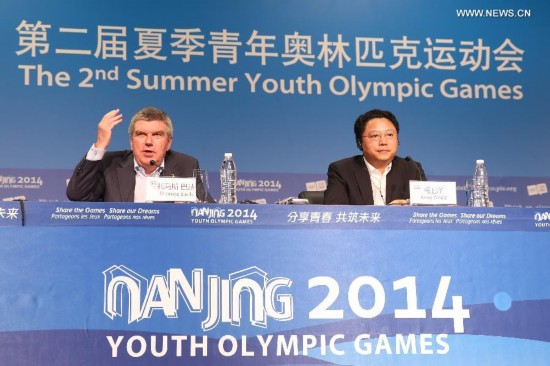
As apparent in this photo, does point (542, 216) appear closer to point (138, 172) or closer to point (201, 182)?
point (201, 182)

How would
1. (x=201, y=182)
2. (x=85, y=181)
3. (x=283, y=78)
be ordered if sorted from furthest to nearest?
(x=283, y=78) → (x=85, y=181) → (x=201, y=182)

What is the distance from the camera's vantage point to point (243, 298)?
7.39 feet

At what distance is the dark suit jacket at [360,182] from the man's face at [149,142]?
71cm

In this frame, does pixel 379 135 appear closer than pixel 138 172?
No

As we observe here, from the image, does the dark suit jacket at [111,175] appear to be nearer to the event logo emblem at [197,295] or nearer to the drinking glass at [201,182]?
the drinking glass at [201,182]

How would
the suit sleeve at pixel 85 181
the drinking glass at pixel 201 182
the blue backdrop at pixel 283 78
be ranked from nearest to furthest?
the drinking glass at pixel 201 182
the suit sleeve at pixel 85 181
the blue backdrop at pixel 283 78

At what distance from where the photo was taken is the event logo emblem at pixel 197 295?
7.23ft

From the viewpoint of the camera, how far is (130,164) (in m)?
3.38

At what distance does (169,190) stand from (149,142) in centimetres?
90

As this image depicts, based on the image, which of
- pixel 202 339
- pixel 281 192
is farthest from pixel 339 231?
pixel 281 192

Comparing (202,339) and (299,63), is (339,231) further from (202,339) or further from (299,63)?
(299,63)

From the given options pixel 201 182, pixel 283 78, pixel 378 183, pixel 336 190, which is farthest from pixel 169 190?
pixel 283 78

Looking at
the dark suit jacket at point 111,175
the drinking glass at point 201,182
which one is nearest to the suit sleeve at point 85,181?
the dark suit jacket at point 111,175

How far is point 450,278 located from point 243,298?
1.95 ft
